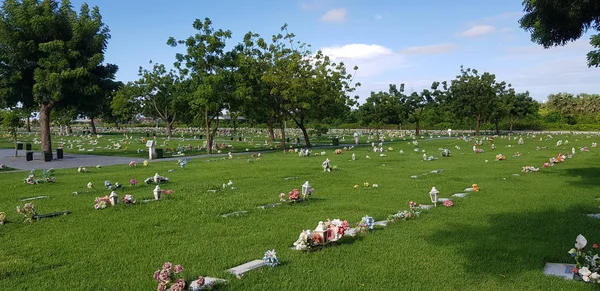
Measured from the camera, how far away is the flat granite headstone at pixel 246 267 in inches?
216

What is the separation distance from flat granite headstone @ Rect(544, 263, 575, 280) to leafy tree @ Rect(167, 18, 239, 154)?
2127 centimetres

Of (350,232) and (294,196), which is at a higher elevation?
(294,196)

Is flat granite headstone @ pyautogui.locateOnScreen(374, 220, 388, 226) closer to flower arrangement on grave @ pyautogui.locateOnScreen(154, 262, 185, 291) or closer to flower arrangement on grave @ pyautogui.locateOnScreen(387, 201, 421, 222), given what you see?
flower arrangement on grave @ pyautogui.locateOnScreen(387, 201, 421, 222)

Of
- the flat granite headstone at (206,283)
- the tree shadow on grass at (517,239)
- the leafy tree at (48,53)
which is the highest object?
the leafy tree at (48,53)

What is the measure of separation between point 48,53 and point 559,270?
85.0 ft

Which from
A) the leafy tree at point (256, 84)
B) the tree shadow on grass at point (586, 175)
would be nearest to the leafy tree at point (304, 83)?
the leafy tree at point (256, 84)

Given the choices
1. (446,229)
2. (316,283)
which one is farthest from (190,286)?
(446,229)

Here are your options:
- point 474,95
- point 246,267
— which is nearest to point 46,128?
point 246,267

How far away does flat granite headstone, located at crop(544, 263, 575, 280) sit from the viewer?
17.6 ft

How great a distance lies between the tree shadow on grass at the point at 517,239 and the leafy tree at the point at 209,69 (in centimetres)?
1941

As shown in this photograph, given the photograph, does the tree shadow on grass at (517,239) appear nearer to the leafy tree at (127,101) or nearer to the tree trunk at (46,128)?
the tree trunk at (46,128)

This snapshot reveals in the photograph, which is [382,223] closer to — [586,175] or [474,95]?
[586,175]

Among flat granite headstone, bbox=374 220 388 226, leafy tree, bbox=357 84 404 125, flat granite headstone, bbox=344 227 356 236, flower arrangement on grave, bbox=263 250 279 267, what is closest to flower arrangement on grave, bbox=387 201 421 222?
flat granite headstone, bbox=374 220 388 226

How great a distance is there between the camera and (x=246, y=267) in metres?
5.62
